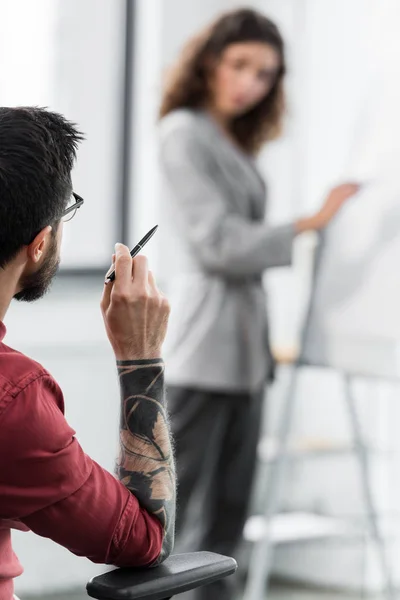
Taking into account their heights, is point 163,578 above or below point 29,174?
below

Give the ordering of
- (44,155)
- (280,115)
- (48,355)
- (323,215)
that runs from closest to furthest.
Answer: (44,155) < (323,215) < (280,115) < (48,355)

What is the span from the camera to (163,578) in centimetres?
117

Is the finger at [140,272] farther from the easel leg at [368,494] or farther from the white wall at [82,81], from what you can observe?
the white wall at [82,81]

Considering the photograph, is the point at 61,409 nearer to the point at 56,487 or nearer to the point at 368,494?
the point at 56,487

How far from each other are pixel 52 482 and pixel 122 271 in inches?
10.3

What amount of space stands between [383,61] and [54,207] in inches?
64.9

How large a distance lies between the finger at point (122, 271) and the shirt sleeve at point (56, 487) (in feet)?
0.46

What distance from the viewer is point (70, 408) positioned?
125 inches

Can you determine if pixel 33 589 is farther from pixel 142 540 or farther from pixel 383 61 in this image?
pixel 142 540

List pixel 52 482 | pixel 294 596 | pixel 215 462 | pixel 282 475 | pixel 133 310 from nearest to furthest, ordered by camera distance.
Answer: pixel 52 482
pixel 133 310
pixel 215 462
pixel 282 475
pixel 294 596

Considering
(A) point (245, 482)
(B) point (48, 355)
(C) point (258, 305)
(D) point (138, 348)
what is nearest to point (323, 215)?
(C) point (258, 305)

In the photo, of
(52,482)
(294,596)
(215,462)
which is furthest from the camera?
(294,596)

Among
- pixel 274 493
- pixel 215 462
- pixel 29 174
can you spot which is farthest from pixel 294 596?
pixel 29 174

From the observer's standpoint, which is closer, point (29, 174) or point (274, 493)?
point (29, 174)
